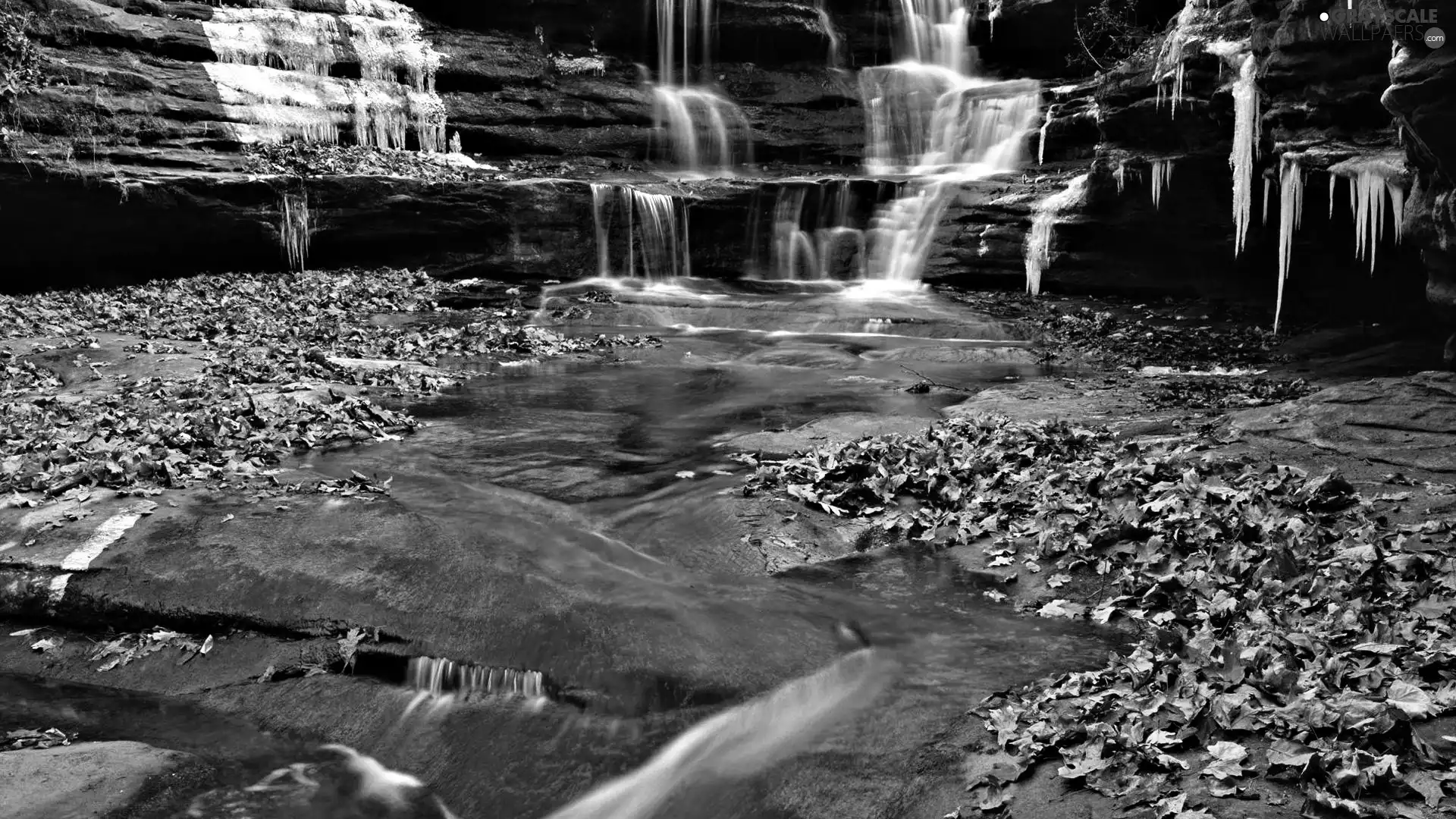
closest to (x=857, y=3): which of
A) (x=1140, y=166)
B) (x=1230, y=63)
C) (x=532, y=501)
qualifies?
(x=1140, y=166)

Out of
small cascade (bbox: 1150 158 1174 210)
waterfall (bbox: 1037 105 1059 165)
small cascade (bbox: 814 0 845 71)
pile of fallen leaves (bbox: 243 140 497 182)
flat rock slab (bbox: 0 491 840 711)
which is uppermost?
small cascade (bbox: 814 0 845 71)

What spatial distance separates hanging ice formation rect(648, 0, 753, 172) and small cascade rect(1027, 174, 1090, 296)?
969 cm

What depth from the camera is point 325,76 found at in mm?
23078

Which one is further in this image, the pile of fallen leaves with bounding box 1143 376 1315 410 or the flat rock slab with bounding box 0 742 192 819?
the pile of fallen leaves with bounding box 1143 376 1315 410

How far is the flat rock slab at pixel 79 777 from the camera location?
13.8 ft

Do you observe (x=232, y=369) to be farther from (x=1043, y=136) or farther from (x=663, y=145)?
(x=1043, y=136)

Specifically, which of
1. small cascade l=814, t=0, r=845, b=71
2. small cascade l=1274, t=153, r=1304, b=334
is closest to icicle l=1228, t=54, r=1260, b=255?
small cascade l=1274, t=153, r=1304, b=334

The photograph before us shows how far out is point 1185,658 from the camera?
4.82 m

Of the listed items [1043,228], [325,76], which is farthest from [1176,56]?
[325,76]

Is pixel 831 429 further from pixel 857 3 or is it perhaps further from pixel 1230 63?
pixel 857 3

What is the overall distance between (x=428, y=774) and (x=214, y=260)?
18.6 meters

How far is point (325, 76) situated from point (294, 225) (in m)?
5.19

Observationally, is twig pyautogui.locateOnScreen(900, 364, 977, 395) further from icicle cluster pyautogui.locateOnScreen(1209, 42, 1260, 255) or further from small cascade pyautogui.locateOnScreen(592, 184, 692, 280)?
small cascade pyautogui.locateOnScreen(592, 184, 692, 280)

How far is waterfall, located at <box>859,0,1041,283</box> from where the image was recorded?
21469 mm
